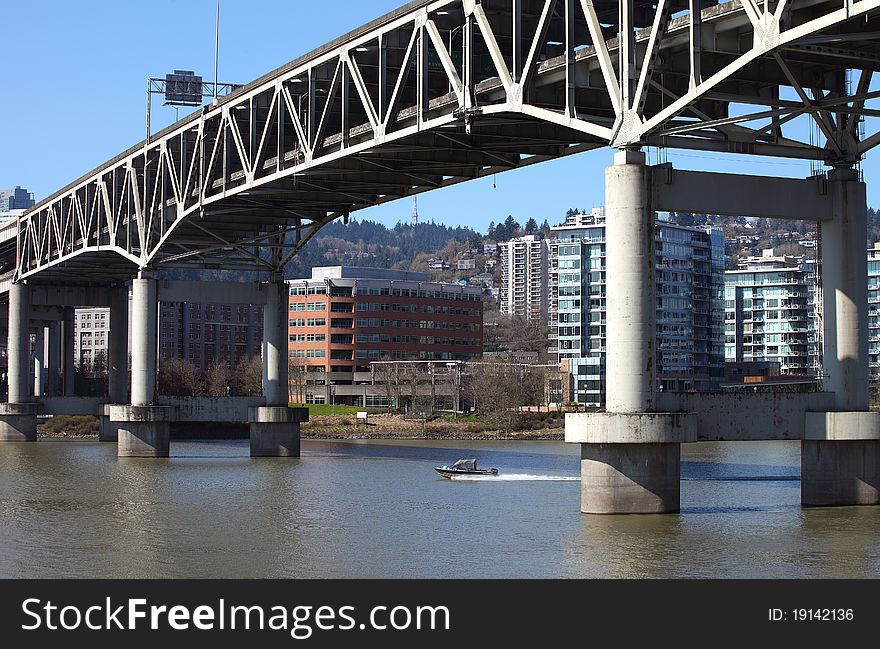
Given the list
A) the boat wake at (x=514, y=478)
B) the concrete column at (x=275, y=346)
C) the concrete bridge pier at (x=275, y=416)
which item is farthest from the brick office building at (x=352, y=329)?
the boat wake at (x=514, y=478)

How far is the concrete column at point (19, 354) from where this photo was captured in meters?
123

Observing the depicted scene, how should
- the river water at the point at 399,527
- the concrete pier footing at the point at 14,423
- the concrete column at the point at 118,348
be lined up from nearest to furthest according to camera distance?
the river water at the point at 399,527, the concrete pier footing at the point at 14,423, the concrete column at the point at 118,348

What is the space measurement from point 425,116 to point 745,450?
173 feet

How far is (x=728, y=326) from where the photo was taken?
200 meters

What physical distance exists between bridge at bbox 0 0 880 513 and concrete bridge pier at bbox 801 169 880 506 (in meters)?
0.06

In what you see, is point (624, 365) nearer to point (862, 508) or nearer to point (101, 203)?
point (862, 508)

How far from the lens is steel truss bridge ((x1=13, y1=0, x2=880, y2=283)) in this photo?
4884 centimetres

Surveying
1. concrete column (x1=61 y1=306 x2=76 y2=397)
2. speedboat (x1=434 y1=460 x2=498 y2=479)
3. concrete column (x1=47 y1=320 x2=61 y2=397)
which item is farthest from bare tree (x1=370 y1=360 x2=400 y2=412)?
speedboat (x1=434 y1=460 x2=498 y2=479)

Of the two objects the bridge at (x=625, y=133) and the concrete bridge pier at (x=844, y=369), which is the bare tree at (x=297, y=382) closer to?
→ the bridge at (x=625, y=133)

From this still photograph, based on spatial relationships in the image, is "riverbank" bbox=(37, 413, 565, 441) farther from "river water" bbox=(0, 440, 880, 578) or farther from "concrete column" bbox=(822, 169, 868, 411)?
"concrete column" bbox=(822, 169, 868, 411)

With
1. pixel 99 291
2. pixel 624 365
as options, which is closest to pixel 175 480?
pixel 624 365

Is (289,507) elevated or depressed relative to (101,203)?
depressed

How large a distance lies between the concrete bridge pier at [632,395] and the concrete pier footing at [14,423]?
8158 cm
